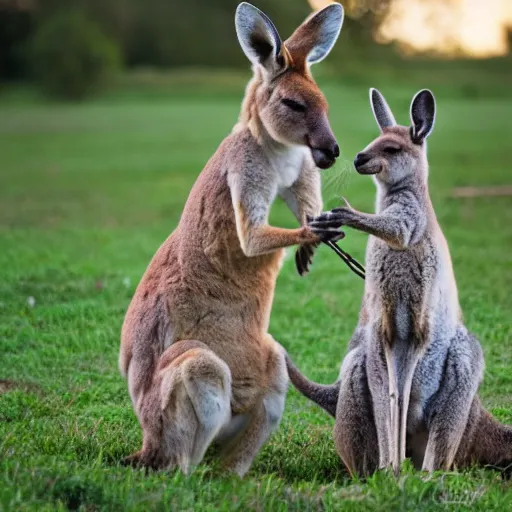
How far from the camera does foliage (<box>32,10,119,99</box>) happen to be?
174 ft

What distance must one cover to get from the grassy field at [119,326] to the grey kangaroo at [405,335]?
260 mm

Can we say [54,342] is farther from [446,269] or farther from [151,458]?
[446,269]

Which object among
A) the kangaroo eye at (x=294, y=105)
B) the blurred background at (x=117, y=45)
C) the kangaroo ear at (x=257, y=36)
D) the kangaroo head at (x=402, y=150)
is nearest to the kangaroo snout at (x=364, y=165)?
the kangaroo head at (x=402, y=150)

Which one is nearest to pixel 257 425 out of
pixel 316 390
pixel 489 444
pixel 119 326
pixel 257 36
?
pixel 316 390

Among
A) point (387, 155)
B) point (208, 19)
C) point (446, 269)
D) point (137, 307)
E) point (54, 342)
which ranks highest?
point (208, 19)

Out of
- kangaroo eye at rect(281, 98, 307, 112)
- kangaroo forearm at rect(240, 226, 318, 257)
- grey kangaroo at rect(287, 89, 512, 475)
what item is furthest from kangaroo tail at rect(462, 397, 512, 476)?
kangaroo eye at rect(281, 98, 307, 112)

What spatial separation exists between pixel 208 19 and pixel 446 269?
4601cm

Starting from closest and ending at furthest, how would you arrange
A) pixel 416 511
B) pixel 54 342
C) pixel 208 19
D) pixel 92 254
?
1. pixel 416 511
2. pixel 54 342
3. pixel 92 254
4. pixel 208 19

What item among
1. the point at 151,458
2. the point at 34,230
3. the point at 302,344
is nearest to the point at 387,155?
the point at 151,458

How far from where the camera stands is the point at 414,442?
18.0 feet

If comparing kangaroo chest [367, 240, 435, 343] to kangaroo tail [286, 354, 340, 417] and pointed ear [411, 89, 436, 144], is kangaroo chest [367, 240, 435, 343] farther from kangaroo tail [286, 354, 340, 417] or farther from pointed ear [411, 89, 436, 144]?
kangaroo tail [286, 354, 340, 417]

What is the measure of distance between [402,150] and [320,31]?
39.3 inches

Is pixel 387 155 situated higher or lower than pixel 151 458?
higher

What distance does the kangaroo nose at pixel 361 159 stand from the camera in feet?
16.9
